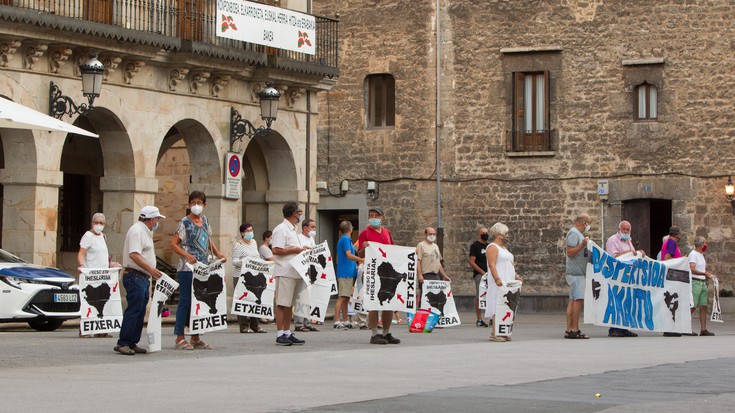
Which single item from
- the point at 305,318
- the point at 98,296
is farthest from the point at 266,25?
the point at 98,296

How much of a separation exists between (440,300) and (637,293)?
3.38m

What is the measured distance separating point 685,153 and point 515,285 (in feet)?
56.2

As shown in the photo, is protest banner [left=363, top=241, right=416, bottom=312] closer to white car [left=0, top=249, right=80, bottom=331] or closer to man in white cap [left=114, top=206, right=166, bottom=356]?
man in white cap [left=114, top=206, right=166, bottom=356]

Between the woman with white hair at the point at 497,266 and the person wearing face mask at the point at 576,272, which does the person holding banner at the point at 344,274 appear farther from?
the woman with white hair at the point at 497,266

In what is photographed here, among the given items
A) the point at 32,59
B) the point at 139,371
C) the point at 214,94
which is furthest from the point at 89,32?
the point at 139,371

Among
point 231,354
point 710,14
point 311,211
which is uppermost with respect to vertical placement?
point 710,14

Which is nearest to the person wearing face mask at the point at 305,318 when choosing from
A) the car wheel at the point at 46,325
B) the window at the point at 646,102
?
the car wheel at the point at 46,325

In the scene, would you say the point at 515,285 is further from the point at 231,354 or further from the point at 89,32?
the point at 89,32

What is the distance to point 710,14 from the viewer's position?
3541 centimetres

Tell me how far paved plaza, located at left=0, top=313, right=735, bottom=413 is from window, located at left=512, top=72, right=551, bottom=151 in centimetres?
1802

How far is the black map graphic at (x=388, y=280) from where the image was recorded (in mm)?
18875

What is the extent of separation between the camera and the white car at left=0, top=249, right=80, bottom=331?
20.7 m

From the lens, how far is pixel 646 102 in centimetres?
3625

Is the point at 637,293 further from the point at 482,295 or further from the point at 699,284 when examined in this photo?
the point at 482,295
